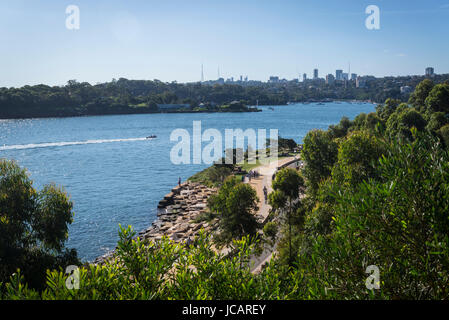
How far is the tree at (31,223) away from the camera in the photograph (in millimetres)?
12148

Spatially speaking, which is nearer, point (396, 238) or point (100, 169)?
point (396, 238)

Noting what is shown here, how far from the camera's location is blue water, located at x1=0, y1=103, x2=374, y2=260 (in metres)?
29.0

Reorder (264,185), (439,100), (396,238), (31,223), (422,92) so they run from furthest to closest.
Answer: (422,92)
(439,100)
(264,185)
(31,223)
(396,238)

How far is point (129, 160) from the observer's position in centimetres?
5356

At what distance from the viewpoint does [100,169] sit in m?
47.6

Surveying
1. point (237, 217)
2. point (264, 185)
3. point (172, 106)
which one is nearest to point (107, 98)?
point (172, 106)

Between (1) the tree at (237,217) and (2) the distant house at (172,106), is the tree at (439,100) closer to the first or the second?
(1) the tree at (237,217)

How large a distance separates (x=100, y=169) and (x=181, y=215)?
22.3 metres

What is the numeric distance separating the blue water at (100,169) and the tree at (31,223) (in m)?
10.2

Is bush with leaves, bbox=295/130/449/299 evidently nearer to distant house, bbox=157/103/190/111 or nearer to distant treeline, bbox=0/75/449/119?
distant treeline, bbox=0/75/449/119

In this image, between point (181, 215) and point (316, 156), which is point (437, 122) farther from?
point (181, 215)

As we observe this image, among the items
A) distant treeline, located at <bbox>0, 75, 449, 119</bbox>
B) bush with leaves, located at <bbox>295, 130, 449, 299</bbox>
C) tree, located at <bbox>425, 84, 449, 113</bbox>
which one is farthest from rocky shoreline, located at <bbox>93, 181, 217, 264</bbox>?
distant treeline, located at <bbox>0, 75, 449, 119</bbox>

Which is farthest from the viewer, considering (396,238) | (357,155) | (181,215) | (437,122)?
(437,122)

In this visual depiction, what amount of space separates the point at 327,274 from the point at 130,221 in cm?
2513
